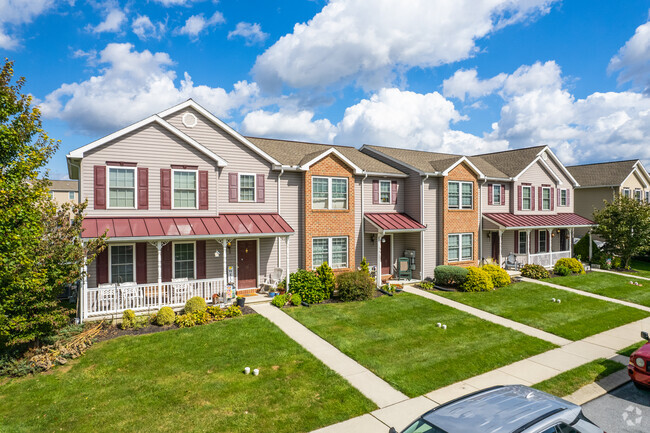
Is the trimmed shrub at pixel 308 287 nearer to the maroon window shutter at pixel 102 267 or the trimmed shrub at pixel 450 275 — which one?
the trimmed shrub at pixel 450 275

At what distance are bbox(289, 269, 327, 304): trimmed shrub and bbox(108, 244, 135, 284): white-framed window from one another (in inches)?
A: 273

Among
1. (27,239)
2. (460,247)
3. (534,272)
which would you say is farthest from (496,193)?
(27,239)

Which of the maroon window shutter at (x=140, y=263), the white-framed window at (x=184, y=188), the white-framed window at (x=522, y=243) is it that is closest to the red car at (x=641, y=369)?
the white-framed window at (x=184, y=188)

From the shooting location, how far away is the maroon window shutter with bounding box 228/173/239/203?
1767 centimetres

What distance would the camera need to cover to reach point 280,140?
76.7 ft

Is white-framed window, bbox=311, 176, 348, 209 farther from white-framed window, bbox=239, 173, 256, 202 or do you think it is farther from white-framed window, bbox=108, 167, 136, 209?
white-framed window, bbox=108, 167, 136, 209

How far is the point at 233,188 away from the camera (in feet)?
58.2

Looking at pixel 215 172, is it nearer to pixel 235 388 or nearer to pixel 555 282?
pixel 235 388

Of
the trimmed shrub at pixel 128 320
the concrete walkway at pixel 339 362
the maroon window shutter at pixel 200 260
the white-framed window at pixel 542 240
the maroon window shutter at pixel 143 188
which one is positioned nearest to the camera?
the concrete walkway at pixel 339 362

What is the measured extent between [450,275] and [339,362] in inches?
474

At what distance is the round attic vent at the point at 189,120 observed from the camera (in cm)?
1709

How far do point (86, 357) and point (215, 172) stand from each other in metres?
8.86

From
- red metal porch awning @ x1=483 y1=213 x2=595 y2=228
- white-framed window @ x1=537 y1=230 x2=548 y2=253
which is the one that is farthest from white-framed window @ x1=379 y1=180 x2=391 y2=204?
white-framed window @ x1=537 y1=230 x2=548 y2=253

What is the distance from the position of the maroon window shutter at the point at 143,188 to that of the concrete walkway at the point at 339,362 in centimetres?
655
